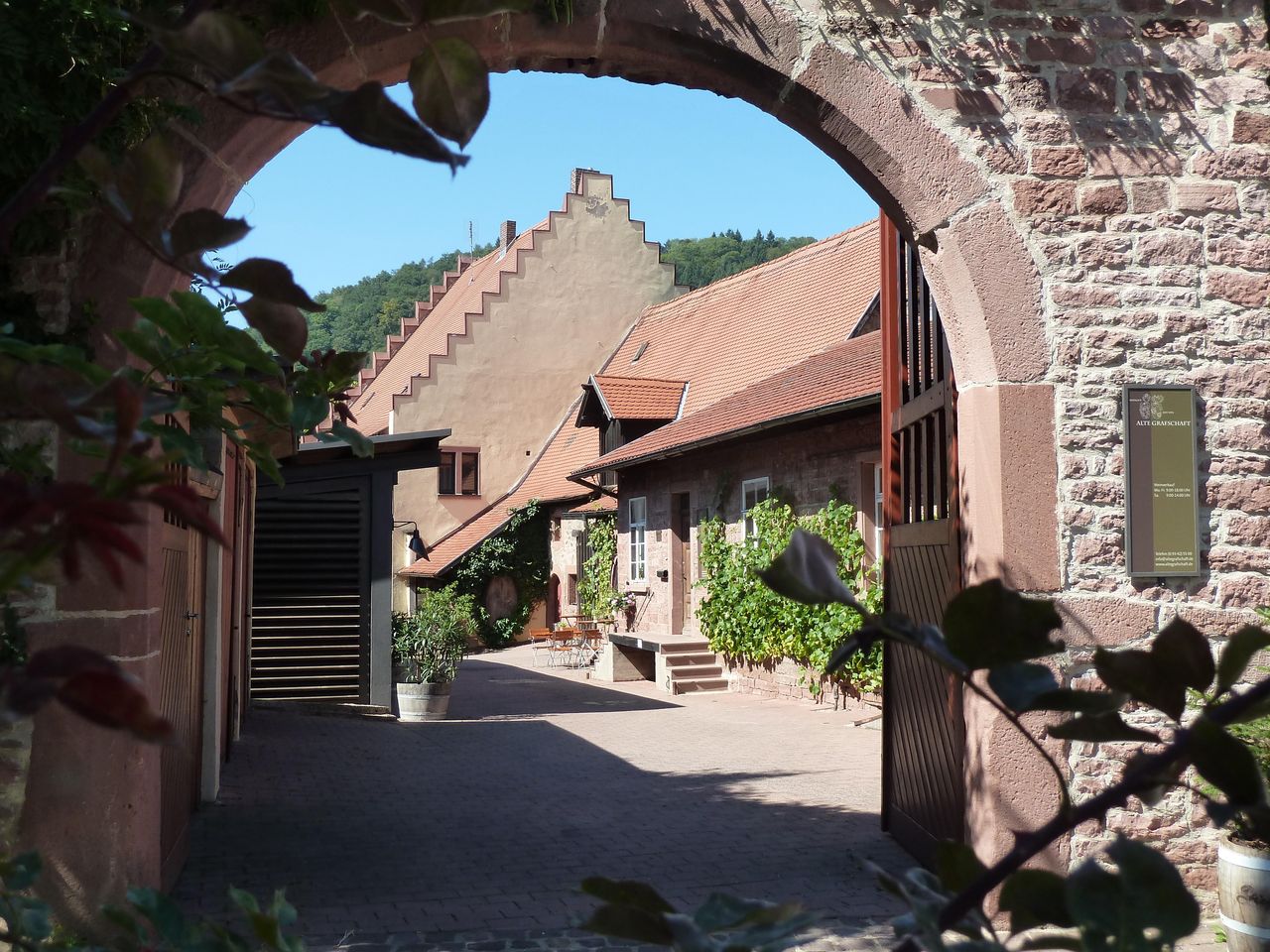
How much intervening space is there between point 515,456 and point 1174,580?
2415cm

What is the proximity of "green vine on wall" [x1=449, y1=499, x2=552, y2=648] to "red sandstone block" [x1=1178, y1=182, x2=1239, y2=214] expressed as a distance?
71.9ft

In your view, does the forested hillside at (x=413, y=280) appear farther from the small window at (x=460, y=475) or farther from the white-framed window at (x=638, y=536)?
the white-framed window at (x=638, y=536)

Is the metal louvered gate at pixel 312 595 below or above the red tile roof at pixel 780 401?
below

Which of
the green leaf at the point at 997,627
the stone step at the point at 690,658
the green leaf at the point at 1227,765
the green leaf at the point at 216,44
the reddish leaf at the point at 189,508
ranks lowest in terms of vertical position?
the stone step at the point at 690,658

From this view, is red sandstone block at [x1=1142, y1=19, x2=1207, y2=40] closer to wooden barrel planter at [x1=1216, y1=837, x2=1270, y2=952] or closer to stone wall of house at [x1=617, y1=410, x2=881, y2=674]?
wooden barrel planter at [x1=1216, y1=837, x2=1270, y2=952]

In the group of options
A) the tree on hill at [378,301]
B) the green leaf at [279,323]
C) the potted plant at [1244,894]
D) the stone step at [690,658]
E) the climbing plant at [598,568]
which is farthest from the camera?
the tree on hill at [378,301]

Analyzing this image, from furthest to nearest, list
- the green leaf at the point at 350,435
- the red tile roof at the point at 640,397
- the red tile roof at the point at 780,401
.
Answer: the red tile roof at the point at 640,397 < the red tile roof at the point at 780,401 < the green leaf at the point at 350,435

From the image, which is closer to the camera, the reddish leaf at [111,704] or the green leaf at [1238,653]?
the reddish leaf at [111,704]

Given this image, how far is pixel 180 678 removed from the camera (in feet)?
20.5

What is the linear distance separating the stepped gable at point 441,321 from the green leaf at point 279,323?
81.8ft

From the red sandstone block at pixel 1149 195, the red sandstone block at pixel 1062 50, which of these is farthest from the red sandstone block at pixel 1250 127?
the red sandstone block at pixel 1062 50

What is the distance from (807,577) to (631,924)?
0.23 meters

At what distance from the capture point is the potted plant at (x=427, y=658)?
45.0 feet

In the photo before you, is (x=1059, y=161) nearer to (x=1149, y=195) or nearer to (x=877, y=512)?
(x=1149, y=195)
